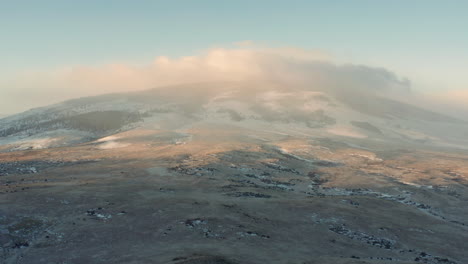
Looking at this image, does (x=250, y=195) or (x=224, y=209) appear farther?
(x=250, y=195)

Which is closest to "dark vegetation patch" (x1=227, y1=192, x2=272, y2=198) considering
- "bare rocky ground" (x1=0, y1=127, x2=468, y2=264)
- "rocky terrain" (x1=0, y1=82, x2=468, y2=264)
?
"bare rocky ground" (x1=0, y1=127, x2=468, y2=264)

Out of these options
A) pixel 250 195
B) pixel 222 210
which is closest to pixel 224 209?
pixel 222 210

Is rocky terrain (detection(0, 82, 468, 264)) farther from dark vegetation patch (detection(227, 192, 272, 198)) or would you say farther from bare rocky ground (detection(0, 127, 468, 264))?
dark vegetation patch (detection(227, 192, 272, 198))

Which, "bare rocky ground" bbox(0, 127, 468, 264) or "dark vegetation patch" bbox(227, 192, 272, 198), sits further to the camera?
"dark vegetation patch" bbox(227, 192, 272, 198)

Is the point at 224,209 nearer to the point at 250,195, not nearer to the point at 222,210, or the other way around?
the point at 222,210

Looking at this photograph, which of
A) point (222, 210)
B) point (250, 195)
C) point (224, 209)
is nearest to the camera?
point (222, 210)

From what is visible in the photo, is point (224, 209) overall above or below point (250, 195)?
above

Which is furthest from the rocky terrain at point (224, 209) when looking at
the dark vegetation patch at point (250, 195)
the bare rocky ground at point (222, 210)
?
the dark vegetation patch at point (250, 195)

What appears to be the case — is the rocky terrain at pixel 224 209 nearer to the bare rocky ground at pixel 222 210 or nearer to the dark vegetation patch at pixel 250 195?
the bare rocky ground at pixel 222 210
